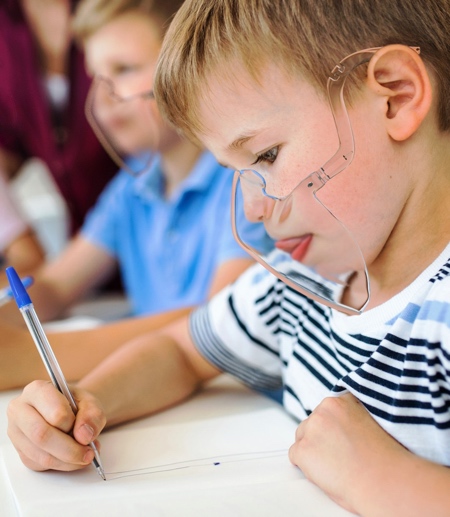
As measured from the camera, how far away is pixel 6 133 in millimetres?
1709

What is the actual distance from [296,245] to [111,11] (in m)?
0.73

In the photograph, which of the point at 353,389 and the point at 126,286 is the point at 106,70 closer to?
the point at 126,286

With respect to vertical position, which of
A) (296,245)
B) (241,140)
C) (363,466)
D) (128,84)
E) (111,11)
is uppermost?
(111,11)

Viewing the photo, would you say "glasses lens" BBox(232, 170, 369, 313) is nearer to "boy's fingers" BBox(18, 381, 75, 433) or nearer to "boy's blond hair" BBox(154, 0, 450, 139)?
"boy's blond hair" BBox(154, 0, 450, 139)

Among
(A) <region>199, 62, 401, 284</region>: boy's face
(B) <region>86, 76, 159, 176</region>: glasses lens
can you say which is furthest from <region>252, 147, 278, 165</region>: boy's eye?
(B) <region>86, 76, 159, 176</region>: glasses lens

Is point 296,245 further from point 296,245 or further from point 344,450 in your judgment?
point 344,450

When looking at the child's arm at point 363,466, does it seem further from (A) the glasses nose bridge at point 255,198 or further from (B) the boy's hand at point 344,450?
(A) the glasses nose bridge at point 255,198

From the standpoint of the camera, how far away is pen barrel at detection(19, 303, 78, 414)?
624mm

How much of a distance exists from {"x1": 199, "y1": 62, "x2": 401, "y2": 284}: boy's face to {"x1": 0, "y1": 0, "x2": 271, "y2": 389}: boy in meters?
0.43

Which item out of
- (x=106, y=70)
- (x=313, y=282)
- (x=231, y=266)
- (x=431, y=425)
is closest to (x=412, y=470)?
(x=431, y=425)

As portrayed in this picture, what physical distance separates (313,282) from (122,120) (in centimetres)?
61

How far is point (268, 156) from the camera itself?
0.64 meters

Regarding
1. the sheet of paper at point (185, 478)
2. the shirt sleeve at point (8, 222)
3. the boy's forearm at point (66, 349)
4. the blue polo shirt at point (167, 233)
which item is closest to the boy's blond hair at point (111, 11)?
the blue polo shirt at point (167, 233)

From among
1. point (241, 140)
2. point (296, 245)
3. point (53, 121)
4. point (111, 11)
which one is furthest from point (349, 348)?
point (53, 121)
